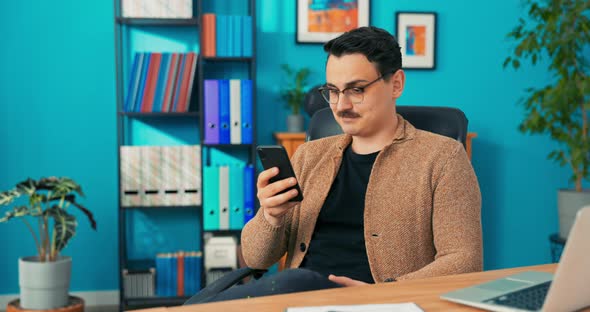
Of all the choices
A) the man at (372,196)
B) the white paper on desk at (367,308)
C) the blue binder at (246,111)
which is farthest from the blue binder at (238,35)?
the white paper on desk at (367,308)

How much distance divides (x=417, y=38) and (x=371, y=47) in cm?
201

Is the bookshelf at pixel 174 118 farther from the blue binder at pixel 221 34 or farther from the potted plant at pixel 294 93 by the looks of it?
the potted plant at pixel 294 93

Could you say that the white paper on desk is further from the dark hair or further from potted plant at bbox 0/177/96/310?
potted plant at bbox 0/177/96/310

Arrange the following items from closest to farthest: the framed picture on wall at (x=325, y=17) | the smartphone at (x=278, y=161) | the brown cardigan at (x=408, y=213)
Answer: the smartphone at (x=278, y=161) < the brown cardigan at (x=408, y=213) < the framed picture on wall at (x=325, y=17)

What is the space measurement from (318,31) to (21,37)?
159 cm

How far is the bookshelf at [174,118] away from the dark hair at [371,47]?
1.56 metres

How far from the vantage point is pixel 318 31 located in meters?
3.48

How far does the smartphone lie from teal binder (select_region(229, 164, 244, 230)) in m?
1.75

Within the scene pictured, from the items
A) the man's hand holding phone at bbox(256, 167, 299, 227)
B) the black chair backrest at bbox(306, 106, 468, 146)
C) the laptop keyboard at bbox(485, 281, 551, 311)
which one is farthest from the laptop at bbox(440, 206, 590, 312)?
the black chair backrest at bbox(306, 106, 468, 146)

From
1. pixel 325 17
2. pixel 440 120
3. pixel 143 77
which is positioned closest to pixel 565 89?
pixel 325 17

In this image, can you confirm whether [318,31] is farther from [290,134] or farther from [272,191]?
[272,191]

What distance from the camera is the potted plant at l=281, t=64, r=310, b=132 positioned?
3.35m

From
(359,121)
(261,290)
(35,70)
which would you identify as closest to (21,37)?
(35,70)

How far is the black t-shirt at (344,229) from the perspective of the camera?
5.44ft
